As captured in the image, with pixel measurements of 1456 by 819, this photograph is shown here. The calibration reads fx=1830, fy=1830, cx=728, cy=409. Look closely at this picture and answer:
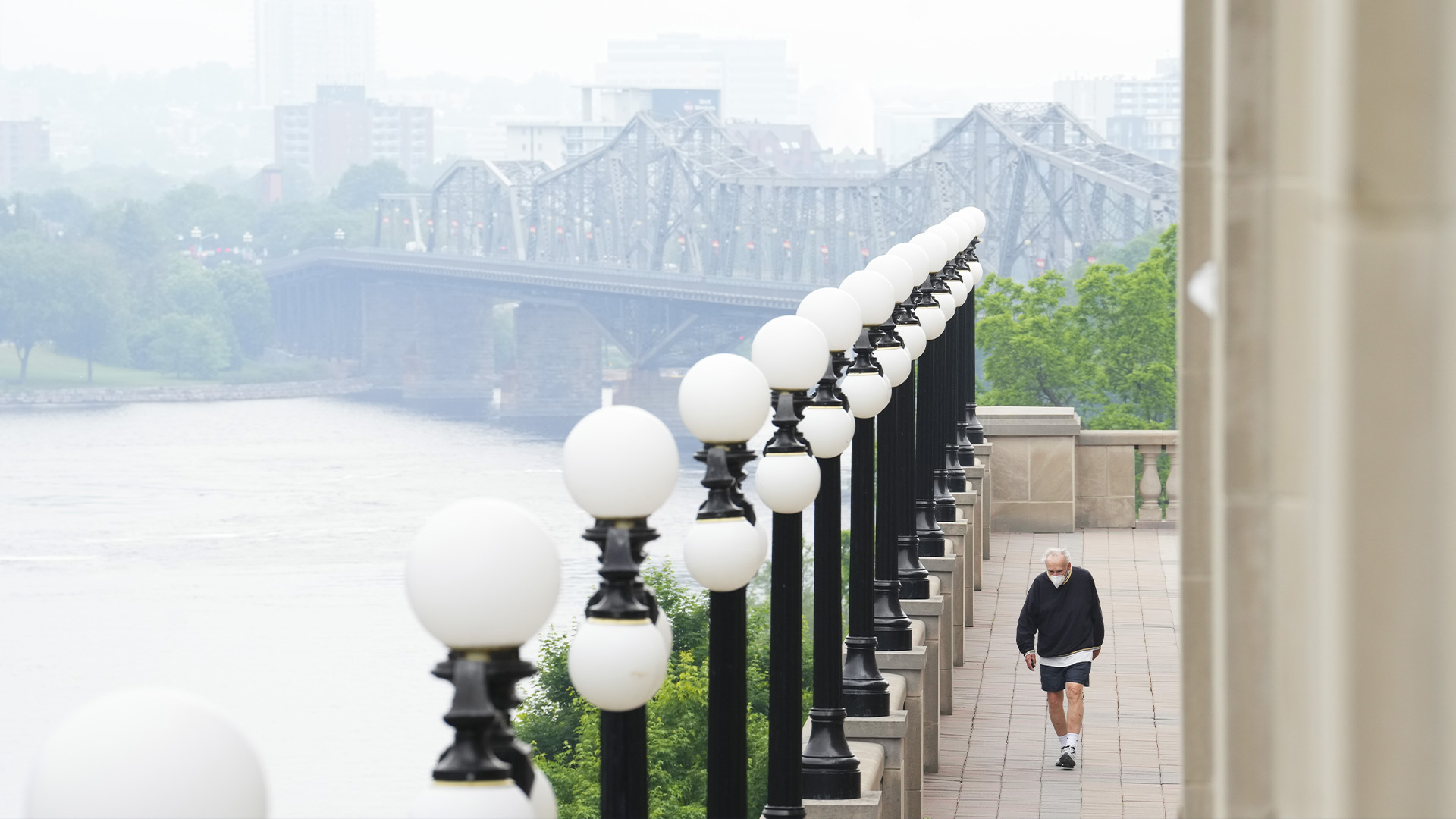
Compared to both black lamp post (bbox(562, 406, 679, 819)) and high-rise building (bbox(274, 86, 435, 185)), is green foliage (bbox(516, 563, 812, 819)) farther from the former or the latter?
high-rise building (bbox(274, 86, 435, 185))

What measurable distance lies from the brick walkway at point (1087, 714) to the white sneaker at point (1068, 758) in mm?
46

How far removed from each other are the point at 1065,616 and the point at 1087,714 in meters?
1.76

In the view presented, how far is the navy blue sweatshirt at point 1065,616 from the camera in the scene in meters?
9.37

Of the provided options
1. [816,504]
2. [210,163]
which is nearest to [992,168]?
[816,504]

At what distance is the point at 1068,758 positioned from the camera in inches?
381

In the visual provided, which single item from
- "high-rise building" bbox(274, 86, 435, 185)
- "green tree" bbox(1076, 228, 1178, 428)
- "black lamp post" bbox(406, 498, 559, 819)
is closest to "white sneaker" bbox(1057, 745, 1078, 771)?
"black lamp post" bbox(406, 498, 559, 819)

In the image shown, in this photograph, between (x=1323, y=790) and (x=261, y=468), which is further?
(x=261, y=468)

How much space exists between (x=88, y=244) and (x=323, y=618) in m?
56.1

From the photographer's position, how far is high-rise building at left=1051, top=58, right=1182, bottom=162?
138m

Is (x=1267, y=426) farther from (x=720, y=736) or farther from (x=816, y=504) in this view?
(x=816, y=504)

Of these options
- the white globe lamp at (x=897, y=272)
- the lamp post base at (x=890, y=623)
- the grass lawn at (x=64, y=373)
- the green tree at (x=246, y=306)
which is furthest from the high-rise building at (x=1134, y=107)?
the lamp post base at (x=890, y=623)

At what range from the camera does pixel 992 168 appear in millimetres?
81688

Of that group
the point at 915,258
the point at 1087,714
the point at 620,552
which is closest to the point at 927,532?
the point at 1087,714

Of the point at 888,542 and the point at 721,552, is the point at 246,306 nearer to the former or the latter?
the point at 888,542
